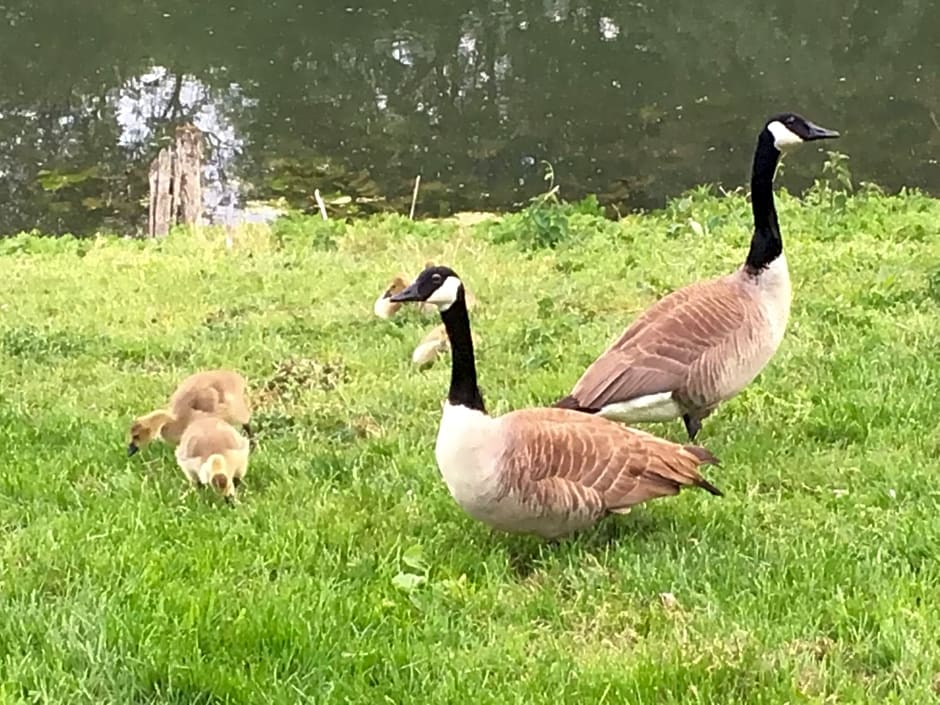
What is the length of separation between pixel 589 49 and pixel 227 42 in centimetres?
771

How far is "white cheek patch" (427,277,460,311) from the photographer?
4.83 metres

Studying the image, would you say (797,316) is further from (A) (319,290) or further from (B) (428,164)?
(B) (428,164)

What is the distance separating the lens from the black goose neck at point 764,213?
6.47m

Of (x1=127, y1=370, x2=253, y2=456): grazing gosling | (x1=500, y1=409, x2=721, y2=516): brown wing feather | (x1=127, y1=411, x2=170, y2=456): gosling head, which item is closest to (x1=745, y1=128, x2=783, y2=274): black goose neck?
(x1=500, y1=409, x2=721, y2=516): brown wing feather

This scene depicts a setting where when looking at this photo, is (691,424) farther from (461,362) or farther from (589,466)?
(461,362)

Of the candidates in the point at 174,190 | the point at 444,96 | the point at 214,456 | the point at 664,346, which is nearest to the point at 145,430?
the point at 214,456

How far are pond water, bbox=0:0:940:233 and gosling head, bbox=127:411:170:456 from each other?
11.5 m

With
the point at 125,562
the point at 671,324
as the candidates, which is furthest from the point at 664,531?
the point at 125,562

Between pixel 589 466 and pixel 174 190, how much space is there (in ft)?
41.8

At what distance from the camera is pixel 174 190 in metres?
16.6

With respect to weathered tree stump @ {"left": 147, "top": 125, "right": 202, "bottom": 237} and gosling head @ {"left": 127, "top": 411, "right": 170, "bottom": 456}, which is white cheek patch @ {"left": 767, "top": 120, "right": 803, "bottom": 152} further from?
weathered tree stump @ {"left": 147, "top": 125, "right": 202, "bottom": 237}

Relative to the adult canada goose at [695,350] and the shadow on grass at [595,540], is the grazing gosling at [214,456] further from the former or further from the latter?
the adult canada goose at [695,350]

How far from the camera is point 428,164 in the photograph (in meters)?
19.8

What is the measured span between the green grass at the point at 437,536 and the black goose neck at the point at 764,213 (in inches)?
29.5
